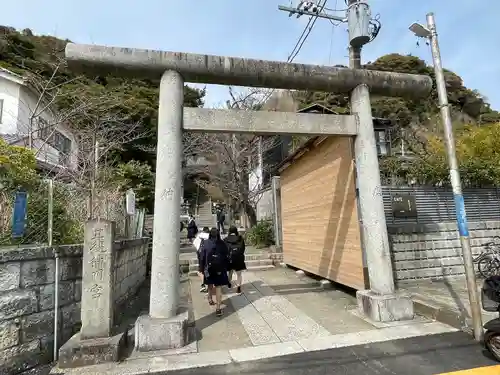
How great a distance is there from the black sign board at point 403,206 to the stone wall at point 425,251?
38 centimetres

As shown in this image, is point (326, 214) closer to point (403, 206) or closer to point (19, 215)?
point (403, 206)

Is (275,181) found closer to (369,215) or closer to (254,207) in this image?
(254,207)

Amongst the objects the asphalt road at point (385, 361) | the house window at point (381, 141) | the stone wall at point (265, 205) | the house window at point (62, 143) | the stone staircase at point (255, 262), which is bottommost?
the asphalt road at point (385, 361)

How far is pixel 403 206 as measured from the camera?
8461 millimetres

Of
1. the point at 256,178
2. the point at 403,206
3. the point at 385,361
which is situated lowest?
the point at 385,361

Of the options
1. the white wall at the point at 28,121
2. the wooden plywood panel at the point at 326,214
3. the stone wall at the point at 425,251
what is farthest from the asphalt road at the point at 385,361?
the white wall at the point at 28,121

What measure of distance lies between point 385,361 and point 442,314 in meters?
2.09

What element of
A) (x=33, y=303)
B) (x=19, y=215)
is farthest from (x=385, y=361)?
(x=19, y=215)

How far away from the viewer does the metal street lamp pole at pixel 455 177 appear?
15.5 ft

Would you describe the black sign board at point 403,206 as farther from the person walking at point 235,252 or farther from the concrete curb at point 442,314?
the person walking at point 235,252

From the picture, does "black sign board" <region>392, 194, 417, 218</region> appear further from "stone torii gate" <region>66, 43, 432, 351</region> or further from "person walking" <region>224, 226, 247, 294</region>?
"person walking" <region>224, 226, 247, 294</region>

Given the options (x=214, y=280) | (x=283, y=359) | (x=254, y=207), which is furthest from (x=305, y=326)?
(x=254, y=207)

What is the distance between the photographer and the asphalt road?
Result: 3.89 meters

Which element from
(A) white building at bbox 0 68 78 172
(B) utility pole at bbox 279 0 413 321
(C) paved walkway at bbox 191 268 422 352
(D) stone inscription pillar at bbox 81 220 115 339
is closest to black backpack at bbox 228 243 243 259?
(C) paved walkway at bbox 191 268 422 352
